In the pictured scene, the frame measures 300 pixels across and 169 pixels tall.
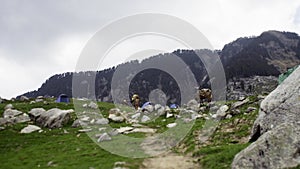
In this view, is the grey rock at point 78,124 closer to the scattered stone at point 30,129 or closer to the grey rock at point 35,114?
the scattered stone at point 30,129

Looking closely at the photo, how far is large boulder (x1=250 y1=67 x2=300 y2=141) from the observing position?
1867 centimetres

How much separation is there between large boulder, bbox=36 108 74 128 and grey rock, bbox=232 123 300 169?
23.9 m

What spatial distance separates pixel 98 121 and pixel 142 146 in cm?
1257

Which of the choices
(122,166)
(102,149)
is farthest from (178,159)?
(102,149)

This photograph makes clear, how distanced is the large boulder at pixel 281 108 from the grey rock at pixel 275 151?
2.02 m

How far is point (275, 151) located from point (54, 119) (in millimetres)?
26381

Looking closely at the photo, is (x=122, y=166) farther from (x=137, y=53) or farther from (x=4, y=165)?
(x=137, y=53)

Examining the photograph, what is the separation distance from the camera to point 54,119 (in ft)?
119

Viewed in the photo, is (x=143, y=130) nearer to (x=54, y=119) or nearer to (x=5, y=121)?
(x=54, y=119)

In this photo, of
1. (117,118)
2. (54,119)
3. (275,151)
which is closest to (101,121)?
(117,118)

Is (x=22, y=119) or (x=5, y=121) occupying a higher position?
(x=22, y=119)

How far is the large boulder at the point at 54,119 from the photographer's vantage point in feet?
118

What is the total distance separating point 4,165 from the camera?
23109 mm

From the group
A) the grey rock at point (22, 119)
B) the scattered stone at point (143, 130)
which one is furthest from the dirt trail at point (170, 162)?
the grey rock at point (22, 119)
